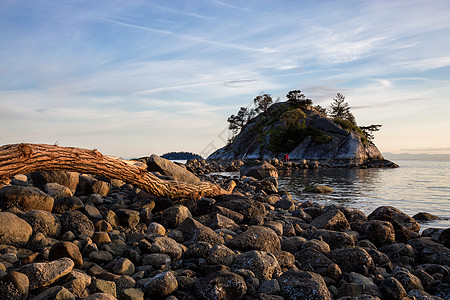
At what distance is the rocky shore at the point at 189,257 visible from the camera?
12.6 feet

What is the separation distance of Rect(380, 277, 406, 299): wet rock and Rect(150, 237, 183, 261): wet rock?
9.76ft

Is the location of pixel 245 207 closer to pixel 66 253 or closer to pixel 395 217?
pixel 66 253

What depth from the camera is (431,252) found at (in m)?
6.37

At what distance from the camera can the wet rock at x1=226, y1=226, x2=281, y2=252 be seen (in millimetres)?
5355

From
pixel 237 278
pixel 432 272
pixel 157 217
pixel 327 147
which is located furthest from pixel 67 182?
pixel 327 147

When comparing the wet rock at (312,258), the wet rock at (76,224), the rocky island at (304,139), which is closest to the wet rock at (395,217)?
the wet rock at (312,258)

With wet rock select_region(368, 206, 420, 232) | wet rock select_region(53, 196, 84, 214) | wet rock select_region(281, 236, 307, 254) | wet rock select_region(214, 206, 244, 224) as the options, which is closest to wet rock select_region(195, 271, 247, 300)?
wet rock select_region(281, 236, 307, 254)

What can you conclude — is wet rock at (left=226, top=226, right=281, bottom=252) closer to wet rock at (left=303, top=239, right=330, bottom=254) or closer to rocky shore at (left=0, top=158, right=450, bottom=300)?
rocky shore at (left=0, top=158, right=450, bottom=300)

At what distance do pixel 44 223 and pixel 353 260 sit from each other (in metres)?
5.14

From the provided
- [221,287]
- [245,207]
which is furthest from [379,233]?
[221,287]

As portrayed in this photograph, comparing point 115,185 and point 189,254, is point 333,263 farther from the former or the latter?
point 115,185

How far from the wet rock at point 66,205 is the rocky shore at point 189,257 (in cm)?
2

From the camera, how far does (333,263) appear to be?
5.07 meters

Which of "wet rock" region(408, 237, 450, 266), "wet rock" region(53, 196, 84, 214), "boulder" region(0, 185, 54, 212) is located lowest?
"wet rock" region(408, 237, 450, 266)
